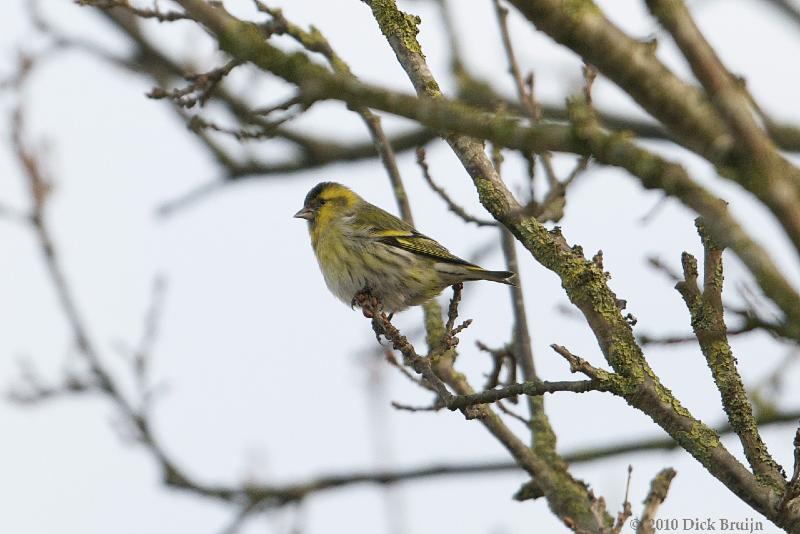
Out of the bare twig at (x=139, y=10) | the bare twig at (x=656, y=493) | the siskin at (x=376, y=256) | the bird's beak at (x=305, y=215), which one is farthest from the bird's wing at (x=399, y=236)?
the bare twig at (x=656, y=493)

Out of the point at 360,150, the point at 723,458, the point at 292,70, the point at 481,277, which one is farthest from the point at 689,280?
the point at 360,150

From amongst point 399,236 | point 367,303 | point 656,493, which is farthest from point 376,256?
point 656,493

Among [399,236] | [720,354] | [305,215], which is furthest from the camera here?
[305,215]

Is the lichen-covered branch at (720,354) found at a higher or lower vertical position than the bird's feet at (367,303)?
lower

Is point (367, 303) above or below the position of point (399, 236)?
below

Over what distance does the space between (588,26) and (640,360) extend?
2.00 meters

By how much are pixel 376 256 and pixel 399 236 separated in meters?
0.28

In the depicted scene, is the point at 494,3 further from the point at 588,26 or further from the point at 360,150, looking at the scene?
the point at 588,26

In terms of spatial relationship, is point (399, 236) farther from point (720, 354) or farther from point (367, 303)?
point (720, 354)

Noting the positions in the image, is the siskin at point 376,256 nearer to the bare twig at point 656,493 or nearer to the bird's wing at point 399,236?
the bird's wing at point 399,236

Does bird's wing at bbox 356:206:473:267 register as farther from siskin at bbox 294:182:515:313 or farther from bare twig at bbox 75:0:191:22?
bare twig at bbox 75:0:191:22

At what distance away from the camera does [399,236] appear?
27.0ft

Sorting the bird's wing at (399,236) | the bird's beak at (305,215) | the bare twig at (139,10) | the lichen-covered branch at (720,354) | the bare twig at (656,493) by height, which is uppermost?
the bird's beak at (305,215)

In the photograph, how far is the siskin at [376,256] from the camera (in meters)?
7.52
